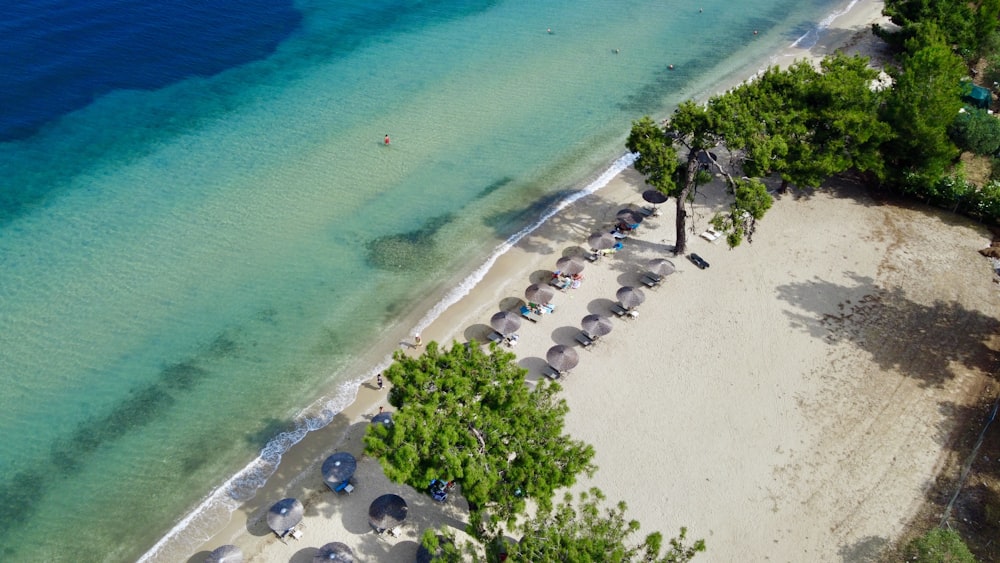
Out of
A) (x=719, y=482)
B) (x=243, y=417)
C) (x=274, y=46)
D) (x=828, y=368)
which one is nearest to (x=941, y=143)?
(x=828, y=368)

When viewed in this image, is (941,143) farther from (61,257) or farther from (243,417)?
(61,257)

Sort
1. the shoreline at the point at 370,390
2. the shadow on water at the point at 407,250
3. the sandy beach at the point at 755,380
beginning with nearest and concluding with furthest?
the sandy beach at the point at 755,380
the shoreline at the point at 370,390
the shadow on water at the point at 407,250

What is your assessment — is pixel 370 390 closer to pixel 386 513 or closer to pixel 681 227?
pixel 386 513

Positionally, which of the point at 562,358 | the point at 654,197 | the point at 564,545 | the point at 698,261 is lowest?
the point at 698,261

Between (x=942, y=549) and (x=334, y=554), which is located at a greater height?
(x=942, y=549)

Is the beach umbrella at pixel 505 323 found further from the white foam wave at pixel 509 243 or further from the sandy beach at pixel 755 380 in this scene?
the white foam wave at pixel 509 243

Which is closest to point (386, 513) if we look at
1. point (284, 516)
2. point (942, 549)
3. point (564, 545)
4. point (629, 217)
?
point (284, 516)

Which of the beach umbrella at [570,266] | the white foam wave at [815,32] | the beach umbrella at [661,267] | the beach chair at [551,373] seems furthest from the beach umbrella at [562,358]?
the white foam wave at [815,32]
